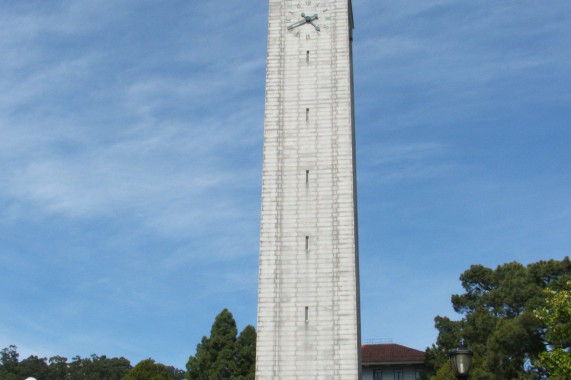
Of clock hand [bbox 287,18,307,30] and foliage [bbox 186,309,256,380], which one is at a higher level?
clock hand [bbox 287,18,307,30]

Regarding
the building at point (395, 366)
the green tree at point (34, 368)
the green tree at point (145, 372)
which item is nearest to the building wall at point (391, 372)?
the building at point (395, 366)

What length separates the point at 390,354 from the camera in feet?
179

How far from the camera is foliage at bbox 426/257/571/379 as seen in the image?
41.7m

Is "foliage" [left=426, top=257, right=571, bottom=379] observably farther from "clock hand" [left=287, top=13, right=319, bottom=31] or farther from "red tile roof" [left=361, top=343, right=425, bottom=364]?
"clock hand" [left=287, top=13, right=319, bottom=31]

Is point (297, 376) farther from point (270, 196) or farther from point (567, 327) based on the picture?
point (567, 327)

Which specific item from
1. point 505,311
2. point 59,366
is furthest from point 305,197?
point 59,366

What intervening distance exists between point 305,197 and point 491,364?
20091mm

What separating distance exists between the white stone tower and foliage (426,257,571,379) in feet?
55.0

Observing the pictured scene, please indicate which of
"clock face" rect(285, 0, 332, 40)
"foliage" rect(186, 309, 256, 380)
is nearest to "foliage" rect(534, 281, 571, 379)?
"clock face" rect(285, 0, 332, 40)

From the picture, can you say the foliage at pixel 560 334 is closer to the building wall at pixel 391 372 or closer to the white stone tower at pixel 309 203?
the white stone tower at pixel 309 203

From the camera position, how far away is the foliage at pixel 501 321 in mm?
41719

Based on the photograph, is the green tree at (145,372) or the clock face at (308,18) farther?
the green tree at (145,372)

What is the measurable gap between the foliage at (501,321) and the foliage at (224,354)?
13.4 m

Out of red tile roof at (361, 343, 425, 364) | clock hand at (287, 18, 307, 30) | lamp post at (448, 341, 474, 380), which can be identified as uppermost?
clock hand at (287, 18, 307, 30)
